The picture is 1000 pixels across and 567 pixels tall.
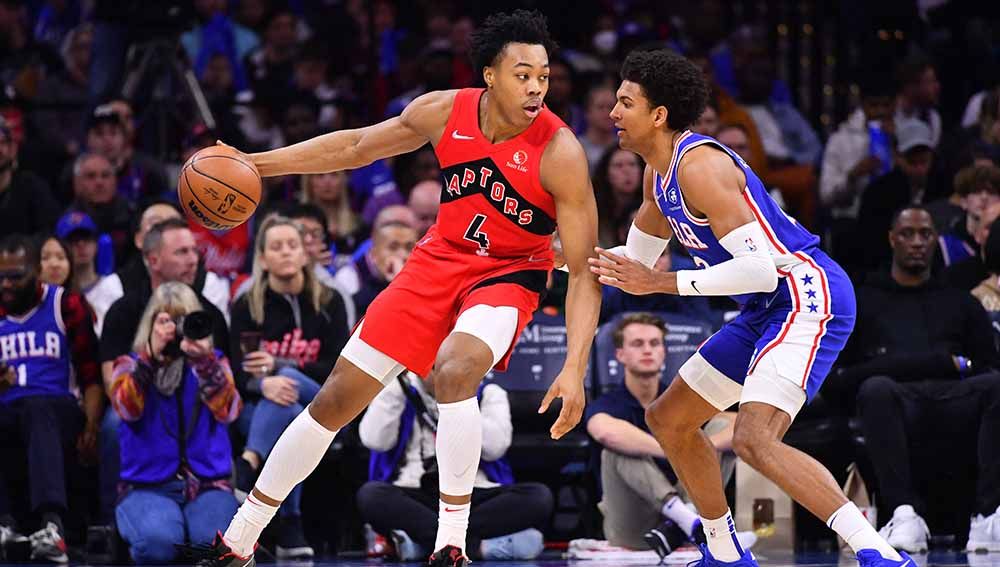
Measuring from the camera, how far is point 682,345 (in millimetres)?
8094

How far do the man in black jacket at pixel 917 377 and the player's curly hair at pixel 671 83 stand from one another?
2.50 metres

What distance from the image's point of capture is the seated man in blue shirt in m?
7.10

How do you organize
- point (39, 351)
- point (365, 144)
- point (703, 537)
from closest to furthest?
point (365, 144)
point (703, 537)
point (39, 351)

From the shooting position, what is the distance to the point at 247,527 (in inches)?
215

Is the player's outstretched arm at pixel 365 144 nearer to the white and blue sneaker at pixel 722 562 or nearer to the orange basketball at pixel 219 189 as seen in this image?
the orange basketball at pixel 219 189

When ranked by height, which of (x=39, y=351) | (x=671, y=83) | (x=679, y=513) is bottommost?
(x=679, y=513)

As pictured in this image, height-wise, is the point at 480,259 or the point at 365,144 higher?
the point at 365,144

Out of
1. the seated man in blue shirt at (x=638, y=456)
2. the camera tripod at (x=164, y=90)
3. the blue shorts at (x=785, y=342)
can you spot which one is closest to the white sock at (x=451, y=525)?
the blue shorts at (x=785, y=342)

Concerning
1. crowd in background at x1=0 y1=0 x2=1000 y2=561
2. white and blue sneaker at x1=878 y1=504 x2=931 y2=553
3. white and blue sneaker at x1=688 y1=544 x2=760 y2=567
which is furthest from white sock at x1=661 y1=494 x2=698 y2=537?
white and blue sneaker at x1=688 y1=544 x2=760 y2=567

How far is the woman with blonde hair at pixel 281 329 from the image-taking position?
24.5 feet

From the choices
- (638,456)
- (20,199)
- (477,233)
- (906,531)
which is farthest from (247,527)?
(20,199)

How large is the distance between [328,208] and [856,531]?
198 inches

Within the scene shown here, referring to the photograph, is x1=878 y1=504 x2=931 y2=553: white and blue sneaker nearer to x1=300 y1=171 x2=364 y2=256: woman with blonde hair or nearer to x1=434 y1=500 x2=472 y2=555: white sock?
x1=434 y1=500 x2=472 y2=555: white sock

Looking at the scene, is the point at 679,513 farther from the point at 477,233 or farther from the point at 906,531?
the point at 477,233
